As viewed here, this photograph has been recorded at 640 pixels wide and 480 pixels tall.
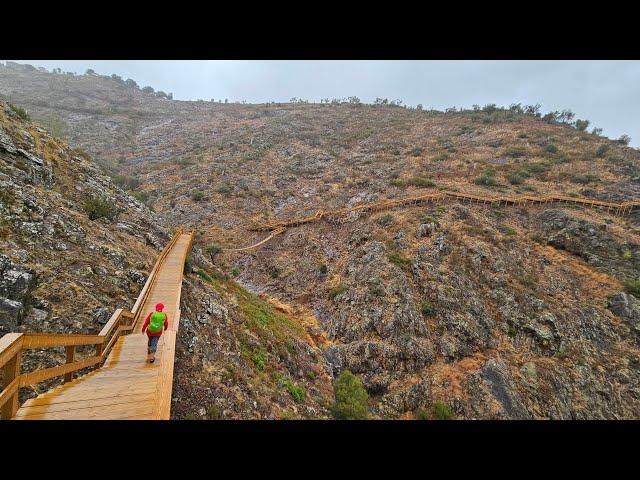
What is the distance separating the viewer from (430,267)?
21.7 metres

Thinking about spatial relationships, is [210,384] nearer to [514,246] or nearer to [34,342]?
[34,342]

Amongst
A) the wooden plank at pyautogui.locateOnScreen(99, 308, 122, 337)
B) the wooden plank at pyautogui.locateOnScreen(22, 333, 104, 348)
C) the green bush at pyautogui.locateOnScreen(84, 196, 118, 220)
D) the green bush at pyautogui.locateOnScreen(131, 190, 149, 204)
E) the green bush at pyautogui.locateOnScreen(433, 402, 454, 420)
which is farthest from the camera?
the green bush at pyautogui.locateOnScreen(131, 190, 149, 204)

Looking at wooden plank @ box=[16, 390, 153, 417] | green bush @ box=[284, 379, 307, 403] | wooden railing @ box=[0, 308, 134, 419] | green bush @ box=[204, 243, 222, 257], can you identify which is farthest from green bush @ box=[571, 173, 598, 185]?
wooden railing @ box=[0, 308, 134, 419]

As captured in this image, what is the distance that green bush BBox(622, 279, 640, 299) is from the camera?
763 inches

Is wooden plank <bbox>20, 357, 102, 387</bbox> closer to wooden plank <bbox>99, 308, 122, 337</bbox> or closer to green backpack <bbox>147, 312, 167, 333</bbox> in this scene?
wooden plank <bbox>99, 308, 122, 337</bbox>

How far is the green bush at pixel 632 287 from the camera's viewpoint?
63.6 ft

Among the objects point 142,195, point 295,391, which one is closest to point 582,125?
point 295,391

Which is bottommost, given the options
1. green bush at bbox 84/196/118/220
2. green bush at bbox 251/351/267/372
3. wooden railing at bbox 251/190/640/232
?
green bush at bbox 251/351/267/372

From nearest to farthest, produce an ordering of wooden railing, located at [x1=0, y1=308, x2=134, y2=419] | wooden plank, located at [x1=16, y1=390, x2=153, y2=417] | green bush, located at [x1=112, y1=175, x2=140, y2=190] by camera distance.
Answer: wooden railing, located at [x1=0, y1=308, x2=134, y2=419] < wooden plank, located at [x1=16, y1=390, x2=153, y2=417] < green bush, located at [x1=112, y1=175, x2=140, y2=190]

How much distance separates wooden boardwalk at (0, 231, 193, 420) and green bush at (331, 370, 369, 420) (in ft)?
24.0

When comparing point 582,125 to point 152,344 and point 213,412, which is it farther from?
Answer: point 152,344

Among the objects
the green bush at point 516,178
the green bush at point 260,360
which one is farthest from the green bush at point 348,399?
the green bush at point 516,178
